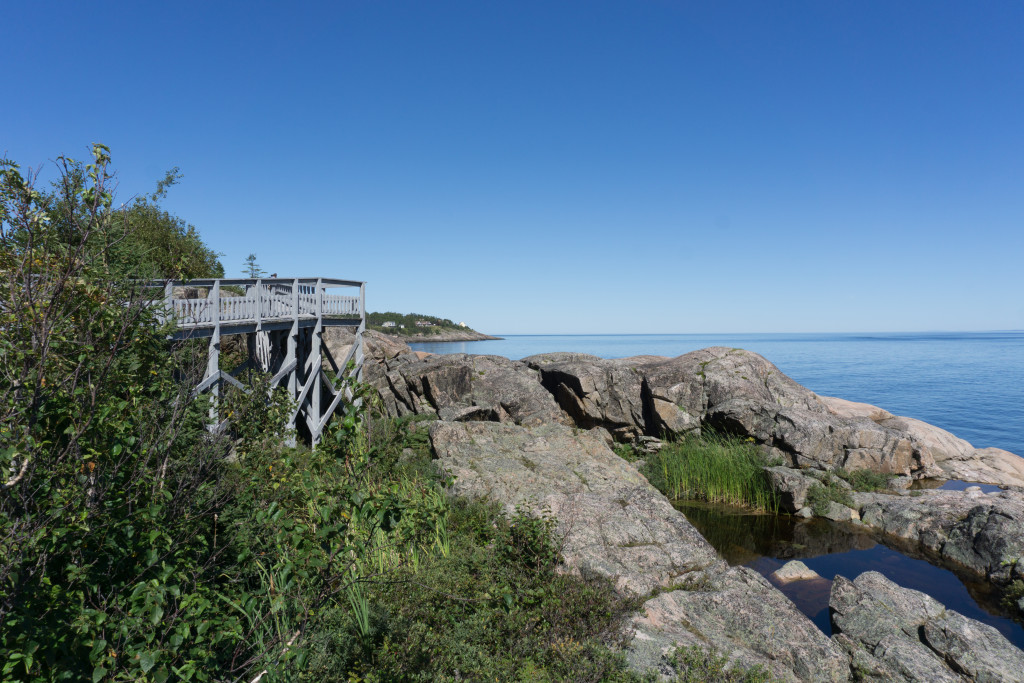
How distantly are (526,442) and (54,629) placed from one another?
10.5 m

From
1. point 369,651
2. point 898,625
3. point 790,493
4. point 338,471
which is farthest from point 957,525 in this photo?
point 338,471

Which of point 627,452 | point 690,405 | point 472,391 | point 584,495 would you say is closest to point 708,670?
point 584,495

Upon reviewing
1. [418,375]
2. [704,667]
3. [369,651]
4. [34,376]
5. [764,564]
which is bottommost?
[764,564]

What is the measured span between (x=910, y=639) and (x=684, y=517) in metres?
3.45

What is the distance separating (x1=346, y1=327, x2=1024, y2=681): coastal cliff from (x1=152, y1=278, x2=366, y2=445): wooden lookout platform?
2.79 m

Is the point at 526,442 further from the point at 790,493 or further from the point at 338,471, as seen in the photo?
the point at 338,471

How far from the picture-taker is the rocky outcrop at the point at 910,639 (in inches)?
255

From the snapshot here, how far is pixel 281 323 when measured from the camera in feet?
59.7

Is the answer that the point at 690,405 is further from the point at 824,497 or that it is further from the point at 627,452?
the point at 824,497

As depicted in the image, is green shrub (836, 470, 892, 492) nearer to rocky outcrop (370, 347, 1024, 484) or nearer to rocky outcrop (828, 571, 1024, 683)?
rocky outcrop (370, 347, 1024, 484)

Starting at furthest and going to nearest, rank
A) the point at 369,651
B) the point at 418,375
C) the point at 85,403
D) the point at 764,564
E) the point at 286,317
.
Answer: the point at 418,375 → the point at 286,317 → the point at 764,564 → the point at 369,651 → the point at 85,403

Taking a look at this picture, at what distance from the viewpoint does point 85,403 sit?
12.5 ft

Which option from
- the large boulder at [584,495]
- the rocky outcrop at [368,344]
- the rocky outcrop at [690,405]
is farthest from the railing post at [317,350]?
the large boulder at [584,495]

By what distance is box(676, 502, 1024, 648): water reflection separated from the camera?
32.0ft
